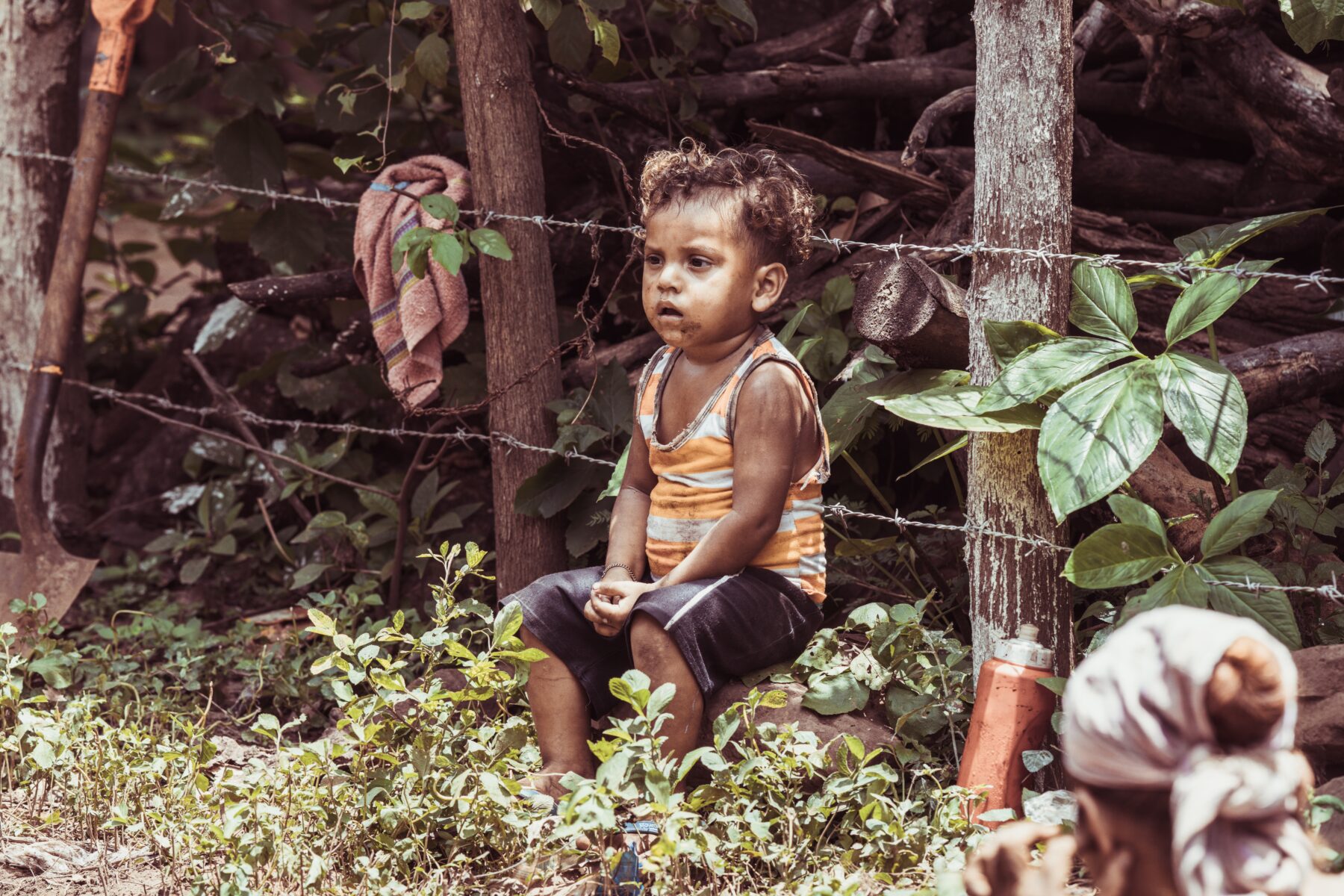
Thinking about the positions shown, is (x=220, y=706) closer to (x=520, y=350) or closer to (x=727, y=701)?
(x=520, y=350)

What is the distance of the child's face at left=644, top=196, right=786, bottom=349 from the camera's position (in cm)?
247

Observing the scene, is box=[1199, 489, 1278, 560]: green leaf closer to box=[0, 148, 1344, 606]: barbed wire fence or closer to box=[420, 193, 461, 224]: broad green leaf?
box=[0, 148, 1344, 606]: barbed wire fence

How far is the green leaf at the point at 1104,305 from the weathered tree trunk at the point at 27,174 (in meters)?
3.50

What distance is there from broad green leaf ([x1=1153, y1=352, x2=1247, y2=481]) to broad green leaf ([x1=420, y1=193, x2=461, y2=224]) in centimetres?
167

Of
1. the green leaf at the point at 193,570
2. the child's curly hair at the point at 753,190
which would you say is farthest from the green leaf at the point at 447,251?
the green leaf at the point at 193,570

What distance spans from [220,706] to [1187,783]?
280cm

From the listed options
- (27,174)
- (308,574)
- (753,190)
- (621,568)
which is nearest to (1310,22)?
(753,190)

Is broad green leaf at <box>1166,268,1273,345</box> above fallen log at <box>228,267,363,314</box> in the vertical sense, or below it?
below

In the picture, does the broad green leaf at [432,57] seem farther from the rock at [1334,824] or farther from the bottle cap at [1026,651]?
the rock at [1334,824]

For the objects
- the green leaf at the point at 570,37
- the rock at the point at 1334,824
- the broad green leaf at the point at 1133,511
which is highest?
the green leaf at the point at 570,37

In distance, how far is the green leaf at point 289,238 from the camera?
425 centimetres

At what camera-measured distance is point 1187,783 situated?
1.27 m

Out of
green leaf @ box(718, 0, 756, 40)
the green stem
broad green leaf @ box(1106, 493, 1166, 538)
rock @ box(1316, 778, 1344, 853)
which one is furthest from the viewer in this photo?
green leaf @ box(718, 0, 756, 40)

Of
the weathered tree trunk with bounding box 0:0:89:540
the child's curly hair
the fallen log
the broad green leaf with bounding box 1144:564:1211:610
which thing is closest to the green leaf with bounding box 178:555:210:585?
the weathered tree trunk with bounding box 0:0:89:540
